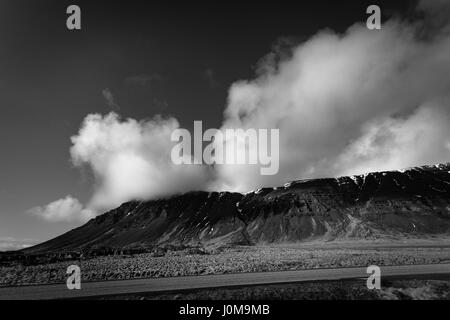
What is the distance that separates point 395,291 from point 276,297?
29.8ft

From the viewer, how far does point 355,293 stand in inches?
1049

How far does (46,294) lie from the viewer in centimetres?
3066
